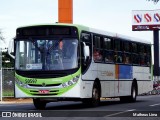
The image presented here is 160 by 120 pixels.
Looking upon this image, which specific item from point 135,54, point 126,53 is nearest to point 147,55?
point 135,54

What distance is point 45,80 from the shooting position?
2295 centimetres

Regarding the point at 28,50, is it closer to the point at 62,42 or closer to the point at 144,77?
the point at 62,42

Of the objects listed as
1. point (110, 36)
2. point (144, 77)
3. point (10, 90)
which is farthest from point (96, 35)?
point (10, 90)

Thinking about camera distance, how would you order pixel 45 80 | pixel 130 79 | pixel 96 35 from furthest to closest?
pixel 130 79 < pixel 96 35 < pixel 45 80

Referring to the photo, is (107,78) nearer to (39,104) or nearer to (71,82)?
(39,104)

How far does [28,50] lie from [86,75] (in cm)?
243

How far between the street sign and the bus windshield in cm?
6776

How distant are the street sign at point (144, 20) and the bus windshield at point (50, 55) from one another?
67764 mm

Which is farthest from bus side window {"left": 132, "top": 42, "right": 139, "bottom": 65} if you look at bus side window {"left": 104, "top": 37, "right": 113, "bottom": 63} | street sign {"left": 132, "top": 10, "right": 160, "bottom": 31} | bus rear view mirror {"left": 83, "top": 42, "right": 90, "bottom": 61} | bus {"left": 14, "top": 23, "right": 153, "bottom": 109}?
street sign {"left": 132, "top": 10, "right": 160, "bottom": 31}

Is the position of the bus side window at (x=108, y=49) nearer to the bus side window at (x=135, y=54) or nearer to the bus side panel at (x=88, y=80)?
the bus side panel at (x=88, y=80)

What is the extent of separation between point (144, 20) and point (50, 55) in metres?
68.9

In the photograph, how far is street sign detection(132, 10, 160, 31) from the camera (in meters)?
90.2

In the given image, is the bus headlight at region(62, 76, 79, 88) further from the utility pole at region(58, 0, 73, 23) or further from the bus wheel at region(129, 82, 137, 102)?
the utility pole at region(58, 0, 73, 23)

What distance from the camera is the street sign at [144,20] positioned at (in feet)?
296
